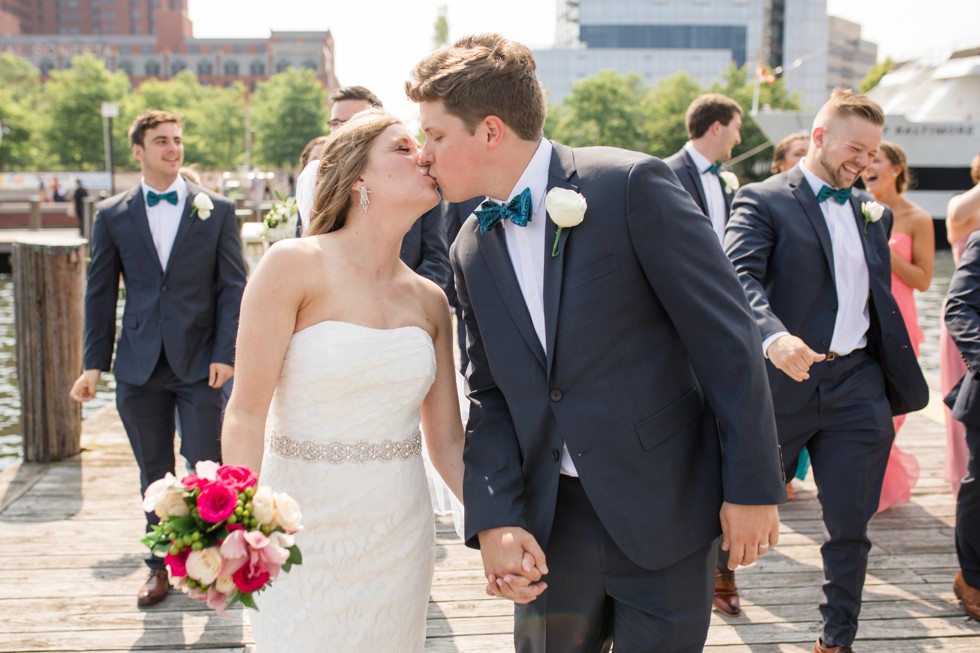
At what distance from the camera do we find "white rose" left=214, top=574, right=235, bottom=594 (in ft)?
6.35

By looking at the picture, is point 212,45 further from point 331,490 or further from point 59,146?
point 331,490

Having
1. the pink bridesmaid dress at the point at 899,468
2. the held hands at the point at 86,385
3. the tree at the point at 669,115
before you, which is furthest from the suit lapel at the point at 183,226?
the tree at the point at 669,115

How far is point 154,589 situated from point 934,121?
4119cm

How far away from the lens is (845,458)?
385cm

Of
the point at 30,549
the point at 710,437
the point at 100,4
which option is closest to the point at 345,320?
the point at 710,437

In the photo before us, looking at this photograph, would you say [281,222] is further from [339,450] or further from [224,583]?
[224,583]

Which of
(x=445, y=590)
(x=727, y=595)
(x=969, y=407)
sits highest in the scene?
(x=969, y=407)

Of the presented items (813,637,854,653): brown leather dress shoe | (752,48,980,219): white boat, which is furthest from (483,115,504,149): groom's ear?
(752,48,980,219): white boat

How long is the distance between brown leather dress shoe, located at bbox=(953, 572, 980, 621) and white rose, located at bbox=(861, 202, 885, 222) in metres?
1.93

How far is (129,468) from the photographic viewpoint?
268 inches

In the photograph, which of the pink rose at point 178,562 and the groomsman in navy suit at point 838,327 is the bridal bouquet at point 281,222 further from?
the pink rose at point 178,562

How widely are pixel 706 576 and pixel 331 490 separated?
116 centimetres

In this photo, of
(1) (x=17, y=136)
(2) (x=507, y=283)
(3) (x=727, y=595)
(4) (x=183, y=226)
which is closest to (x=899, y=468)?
(3) (x=727, y=595)

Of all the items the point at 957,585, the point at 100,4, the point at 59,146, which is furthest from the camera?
the point at 100,4
